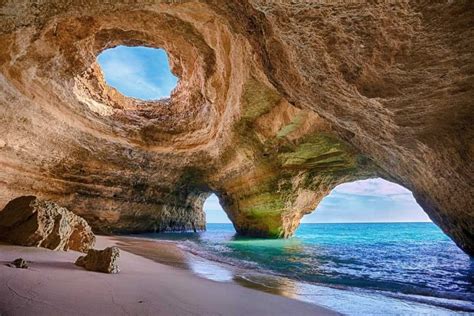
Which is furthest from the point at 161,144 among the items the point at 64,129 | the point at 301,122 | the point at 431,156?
the point at 431,156

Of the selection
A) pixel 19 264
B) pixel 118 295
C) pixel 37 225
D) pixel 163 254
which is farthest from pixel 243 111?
pixel 118 295

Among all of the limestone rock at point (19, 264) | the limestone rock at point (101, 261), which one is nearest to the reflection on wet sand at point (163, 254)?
the limestone rock at point (101, 261)

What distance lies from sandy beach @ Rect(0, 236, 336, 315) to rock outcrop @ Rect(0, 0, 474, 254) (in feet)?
9.84

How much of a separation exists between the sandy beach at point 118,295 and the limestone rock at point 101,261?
117 mm

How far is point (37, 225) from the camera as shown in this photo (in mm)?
4660

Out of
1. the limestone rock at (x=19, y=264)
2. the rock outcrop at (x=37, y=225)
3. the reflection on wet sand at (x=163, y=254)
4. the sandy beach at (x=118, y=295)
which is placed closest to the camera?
the sandy beach at (x=118, y=295)

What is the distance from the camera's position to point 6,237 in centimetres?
462

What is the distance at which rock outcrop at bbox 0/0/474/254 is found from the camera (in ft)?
11.5

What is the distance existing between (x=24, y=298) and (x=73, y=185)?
12.7 m

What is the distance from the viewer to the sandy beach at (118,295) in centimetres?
226

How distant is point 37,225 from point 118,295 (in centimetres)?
286

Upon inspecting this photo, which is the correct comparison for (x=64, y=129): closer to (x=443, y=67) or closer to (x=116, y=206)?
(x=116, y=206)

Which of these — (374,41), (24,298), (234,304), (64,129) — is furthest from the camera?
(64,129)

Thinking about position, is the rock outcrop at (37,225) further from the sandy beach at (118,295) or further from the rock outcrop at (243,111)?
the rock outcrop at (243,111)
